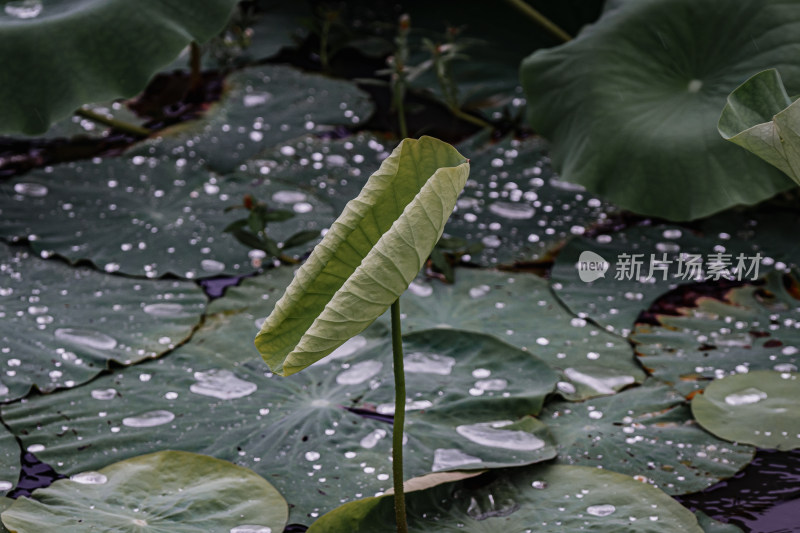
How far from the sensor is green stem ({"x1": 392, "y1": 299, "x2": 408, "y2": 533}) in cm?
115

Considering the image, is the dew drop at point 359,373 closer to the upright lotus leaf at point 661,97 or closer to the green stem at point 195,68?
the upright lotus leaf at point 661,97

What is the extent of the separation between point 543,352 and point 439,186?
0.78m

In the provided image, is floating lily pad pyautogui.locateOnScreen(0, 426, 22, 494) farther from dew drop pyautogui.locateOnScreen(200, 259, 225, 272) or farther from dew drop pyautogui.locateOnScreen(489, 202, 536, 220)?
dew drop pyautogui.locateOnScreen(489, 202, 536, 220)

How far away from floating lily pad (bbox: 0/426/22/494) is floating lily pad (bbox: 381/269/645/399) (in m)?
0.75

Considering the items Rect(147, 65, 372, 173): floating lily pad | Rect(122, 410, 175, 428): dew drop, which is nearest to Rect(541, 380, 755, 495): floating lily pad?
Rect(122, 410, 175, 428): dew drop

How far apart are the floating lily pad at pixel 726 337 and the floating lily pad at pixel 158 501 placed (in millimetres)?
813

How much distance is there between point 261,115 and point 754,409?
1.65 metres

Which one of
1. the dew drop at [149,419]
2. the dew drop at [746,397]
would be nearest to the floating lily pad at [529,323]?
the dew drop at [746,397]

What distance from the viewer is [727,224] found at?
6.82ft

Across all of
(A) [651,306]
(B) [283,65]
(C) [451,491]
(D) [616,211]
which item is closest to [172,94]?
(B) [283,65]

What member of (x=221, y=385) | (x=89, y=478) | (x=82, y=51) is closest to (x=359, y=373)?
(x=221, y=385)

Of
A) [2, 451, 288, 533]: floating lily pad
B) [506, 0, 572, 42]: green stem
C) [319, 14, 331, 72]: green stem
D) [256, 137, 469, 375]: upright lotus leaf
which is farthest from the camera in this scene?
[319, 14, 331, 72]: green stem

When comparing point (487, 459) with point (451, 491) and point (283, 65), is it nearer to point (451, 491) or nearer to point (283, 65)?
point (451, 491)

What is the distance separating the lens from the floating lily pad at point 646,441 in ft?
4.69
